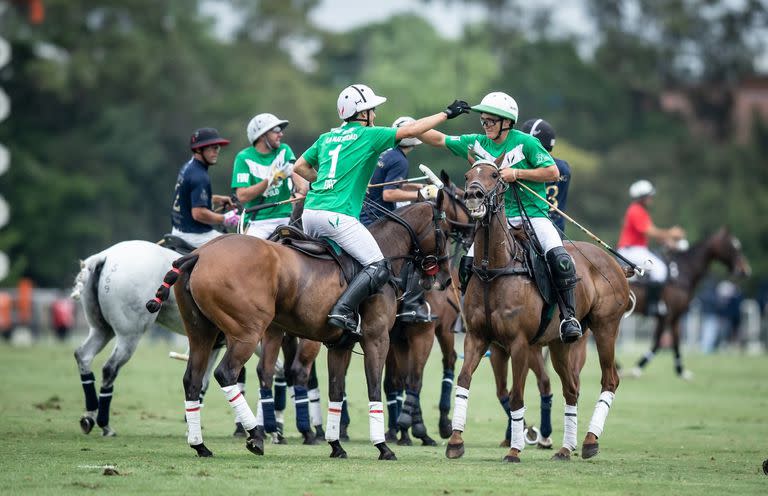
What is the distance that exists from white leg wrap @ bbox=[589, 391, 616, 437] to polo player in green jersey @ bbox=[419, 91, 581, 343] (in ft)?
2.61

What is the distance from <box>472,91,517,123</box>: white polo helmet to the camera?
41.6 feet

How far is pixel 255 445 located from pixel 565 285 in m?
3.35

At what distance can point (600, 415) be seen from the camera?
Answer: 1328cm

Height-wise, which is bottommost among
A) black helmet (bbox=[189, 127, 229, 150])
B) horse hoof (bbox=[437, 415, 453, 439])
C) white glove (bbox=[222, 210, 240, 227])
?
horse hoof (bbox=[437, 415, 453, 439])

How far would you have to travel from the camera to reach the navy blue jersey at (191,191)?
1484 cm

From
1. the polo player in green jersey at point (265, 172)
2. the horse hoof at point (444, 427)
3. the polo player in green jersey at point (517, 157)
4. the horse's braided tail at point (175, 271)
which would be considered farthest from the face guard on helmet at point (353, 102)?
the horse hoof at point (444, 427)

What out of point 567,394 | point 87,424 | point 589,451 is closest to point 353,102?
point 567,394

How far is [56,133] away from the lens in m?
59.3

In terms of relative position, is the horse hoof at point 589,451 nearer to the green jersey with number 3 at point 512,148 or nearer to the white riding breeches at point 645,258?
the white riding breeches at point 645,258

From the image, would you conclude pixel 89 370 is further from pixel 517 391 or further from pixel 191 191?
pixel 517 391

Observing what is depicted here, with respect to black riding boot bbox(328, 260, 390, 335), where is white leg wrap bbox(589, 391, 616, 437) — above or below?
below

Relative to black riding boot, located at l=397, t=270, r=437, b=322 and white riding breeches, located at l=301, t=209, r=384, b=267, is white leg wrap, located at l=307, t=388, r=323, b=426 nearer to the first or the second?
black riding boot, located at l=397, t=270, r=437, b=322

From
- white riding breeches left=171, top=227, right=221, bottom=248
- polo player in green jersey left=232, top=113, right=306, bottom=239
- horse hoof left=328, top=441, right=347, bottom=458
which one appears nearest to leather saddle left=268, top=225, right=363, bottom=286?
horse hoof left=328, top=441, right=347, bottom=458

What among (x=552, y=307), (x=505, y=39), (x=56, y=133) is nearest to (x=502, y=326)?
(x=552, y=307)
